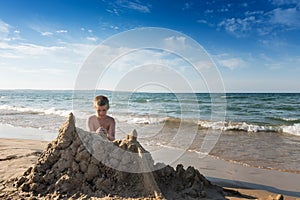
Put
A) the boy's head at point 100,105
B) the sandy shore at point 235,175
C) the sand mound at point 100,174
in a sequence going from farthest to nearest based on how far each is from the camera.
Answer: the boy's head at point 100,105, the sandy shore at point 235,175, the sand mound at point 100,174

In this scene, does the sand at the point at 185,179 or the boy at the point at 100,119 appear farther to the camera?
the boy at the point at 100,119

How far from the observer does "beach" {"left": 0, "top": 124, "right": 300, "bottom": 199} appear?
161 inches

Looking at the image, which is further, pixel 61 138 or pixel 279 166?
pixel 279 166

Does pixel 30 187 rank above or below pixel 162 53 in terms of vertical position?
below

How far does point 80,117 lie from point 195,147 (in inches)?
306

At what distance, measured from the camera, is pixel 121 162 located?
3.20 m

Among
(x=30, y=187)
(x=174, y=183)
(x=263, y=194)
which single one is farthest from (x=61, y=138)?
(x=263, y=194)

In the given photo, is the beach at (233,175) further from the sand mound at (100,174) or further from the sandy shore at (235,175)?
the sand mound at (100,174)

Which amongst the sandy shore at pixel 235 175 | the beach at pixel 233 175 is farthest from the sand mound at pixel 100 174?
the sandy shore at pixel 235 175

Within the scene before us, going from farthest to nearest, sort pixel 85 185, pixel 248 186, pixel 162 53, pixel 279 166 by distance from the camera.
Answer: pixel 279 166 < pixel 162 53 < pixel 248 186 < pixel 85 185

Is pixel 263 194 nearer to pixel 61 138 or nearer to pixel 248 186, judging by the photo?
pixel 248 186

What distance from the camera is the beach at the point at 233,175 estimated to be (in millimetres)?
4082

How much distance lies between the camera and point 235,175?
5.05 m

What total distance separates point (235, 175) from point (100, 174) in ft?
10.0
